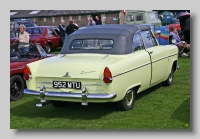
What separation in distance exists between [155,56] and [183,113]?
1.44 meters

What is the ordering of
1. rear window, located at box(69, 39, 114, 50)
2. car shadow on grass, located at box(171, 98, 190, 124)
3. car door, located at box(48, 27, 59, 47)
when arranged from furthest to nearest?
car door, located at box(48, 27, 59, 47)
rear window, located at box(69, 39, 114, 50)
car shadow on grass, located at box(171, 98, 190, 124)

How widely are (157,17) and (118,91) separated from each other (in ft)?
45.4

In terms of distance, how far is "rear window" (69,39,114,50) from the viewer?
20.8ft

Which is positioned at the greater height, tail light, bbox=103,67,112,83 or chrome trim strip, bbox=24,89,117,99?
tail light, bbox=103,67,112,83

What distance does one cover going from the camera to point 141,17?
18109mm

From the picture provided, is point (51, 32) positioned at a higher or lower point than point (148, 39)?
higher

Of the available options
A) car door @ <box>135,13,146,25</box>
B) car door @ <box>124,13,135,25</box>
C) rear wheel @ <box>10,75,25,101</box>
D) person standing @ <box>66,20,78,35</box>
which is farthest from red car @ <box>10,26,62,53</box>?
rear wheel @ <box>10,75,25,101</box>

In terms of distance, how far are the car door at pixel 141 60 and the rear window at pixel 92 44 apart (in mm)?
478

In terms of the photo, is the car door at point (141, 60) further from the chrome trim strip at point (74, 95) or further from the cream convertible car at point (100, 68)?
the chrome trim strip at point (74, 95)

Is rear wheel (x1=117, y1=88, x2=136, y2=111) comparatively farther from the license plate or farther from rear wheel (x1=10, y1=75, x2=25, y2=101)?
rear wheel (x1=10, y1=75, x2=25, y2=101)

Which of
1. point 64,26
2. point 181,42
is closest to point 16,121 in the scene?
point 181,42

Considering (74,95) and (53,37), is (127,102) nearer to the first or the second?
(74,95)

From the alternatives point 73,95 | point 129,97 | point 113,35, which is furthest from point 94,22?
point 73,95

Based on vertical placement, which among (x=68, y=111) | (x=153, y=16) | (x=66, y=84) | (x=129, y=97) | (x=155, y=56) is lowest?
(x=68, y=111)
